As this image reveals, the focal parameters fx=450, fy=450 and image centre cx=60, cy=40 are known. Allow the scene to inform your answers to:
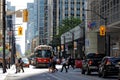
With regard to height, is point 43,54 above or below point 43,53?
below

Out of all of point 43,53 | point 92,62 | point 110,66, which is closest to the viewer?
point 110,66

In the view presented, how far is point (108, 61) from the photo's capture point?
3325 cm

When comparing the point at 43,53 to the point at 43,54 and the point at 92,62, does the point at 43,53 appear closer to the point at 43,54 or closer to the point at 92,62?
the point at 43,54

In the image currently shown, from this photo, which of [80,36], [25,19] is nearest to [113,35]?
[80,36]

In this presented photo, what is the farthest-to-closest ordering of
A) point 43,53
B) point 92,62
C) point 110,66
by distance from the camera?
point 43,53, point 92,62, point 110,66

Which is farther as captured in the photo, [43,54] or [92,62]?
[43,54]

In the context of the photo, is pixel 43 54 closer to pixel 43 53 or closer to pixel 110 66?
pixel 43 53

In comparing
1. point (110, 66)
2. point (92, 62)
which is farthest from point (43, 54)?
point (110, 66)

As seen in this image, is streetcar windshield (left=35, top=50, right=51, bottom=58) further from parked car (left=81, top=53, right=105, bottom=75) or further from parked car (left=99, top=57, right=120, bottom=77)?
parked car (left=99, top=57, right=120, bottom=77)

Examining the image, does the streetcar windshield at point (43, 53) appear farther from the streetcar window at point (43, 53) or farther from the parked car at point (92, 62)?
the parked car at point (92, 62)

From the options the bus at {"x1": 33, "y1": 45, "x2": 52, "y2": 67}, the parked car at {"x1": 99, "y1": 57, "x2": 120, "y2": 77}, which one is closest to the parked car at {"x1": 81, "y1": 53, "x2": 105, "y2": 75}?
the parked car at {"x1": 99, "y1": 57, "x2": 120, "y2": 77}

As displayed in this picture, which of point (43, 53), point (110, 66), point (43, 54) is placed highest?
point (110, 66)

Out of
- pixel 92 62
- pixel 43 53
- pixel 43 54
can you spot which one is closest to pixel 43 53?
pixel 43 53

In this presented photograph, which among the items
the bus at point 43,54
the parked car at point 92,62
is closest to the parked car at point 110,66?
the parked car at point 92,62
